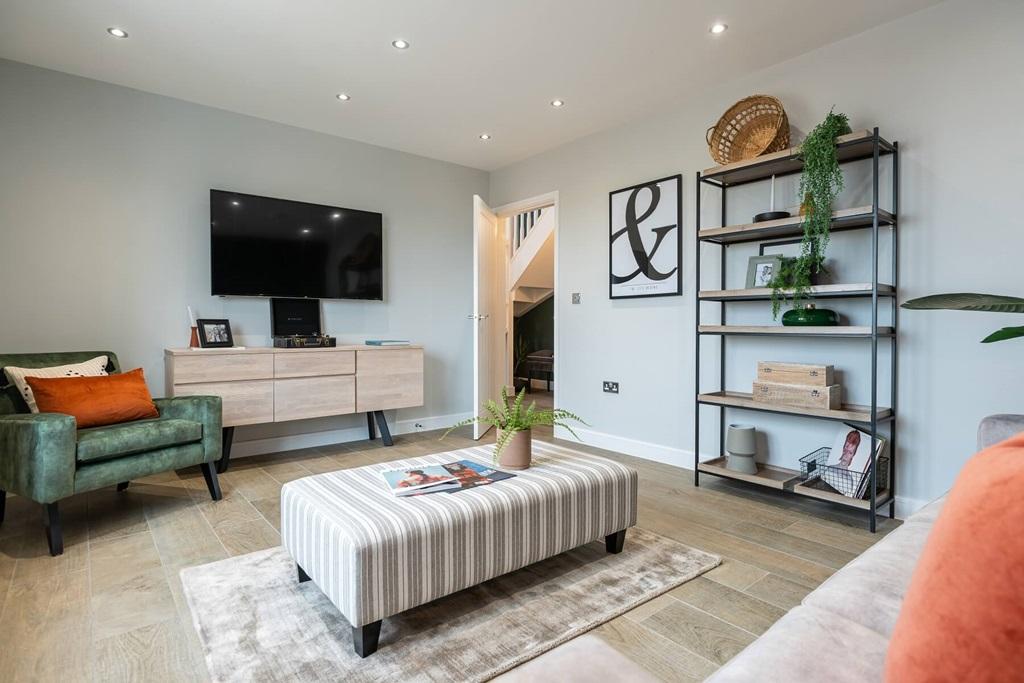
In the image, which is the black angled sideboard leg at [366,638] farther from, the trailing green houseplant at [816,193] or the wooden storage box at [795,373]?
the trailing green houseplant at [816,193]

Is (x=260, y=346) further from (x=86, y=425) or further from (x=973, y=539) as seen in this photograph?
(x=973, y=539)

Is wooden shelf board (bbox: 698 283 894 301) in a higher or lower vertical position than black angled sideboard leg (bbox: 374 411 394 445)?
higher

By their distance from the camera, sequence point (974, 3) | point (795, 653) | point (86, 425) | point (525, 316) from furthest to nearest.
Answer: point (525, 316) → point (86, 425) → point (974, 3) → point (795, 653)

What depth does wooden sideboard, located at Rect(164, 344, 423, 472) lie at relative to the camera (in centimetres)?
329

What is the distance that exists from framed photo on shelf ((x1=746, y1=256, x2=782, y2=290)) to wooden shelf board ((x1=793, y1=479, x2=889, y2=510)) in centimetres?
108

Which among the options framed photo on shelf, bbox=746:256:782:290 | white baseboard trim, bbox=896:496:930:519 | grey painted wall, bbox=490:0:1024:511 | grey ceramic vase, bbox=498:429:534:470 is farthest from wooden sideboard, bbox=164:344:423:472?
white baseboard trim, bbox=896:496:930:519

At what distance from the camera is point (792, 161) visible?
9.02ft

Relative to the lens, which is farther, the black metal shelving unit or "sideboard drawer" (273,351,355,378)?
"sideboard drawer" (273,351,355,378)

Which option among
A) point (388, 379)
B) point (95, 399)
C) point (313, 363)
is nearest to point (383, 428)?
point (388, 379)

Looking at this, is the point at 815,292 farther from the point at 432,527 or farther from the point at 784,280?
the point at 432,527

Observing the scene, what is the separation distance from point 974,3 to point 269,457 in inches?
187

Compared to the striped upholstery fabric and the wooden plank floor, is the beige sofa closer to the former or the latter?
the wooden plank floor

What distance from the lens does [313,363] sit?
3725 mm

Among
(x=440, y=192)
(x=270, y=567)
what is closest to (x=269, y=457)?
(x=270, y=567)
